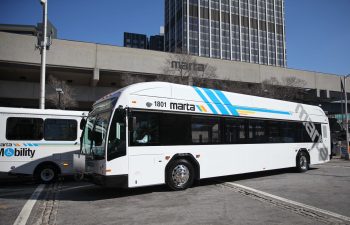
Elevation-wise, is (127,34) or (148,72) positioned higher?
(127,34)

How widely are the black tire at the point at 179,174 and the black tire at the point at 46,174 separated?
5343mm

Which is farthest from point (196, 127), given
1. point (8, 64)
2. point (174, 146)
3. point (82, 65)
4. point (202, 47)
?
point (202, 47)

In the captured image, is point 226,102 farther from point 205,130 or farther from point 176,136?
point 176,136

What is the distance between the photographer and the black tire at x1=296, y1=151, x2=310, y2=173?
514 inches

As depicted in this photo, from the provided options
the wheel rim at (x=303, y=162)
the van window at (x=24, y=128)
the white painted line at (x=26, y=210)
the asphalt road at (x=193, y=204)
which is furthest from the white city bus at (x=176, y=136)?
the van window at (x=24, y=128)

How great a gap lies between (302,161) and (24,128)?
12.3 metres

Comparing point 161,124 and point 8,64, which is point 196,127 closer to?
point 161,124

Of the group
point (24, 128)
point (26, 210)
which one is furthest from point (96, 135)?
point (24, 128)

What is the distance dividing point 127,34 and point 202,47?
74.6 meters

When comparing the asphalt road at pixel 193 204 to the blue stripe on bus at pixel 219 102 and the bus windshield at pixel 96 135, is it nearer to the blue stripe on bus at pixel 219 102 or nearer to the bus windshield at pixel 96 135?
the bus windshield at pixel 96 135

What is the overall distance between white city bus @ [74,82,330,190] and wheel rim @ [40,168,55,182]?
318 cm

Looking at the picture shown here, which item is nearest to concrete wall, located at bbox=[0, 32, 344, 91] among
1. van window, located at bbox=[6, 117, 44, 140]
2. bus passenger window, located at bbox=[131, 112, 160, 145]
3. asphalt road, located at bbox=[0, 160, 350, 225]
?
van window, located at bbox=[6, 117, 44, 140]

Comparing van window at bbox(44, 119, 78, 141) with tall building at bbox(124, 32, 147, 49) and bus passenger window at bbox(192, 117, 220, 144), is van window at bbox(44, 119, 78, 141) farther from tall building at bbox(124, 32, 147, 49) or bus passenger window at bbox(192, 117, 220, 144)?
tall building at bbox(124, 32, 147, 49)

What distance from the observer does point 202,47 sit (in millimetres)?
97312
